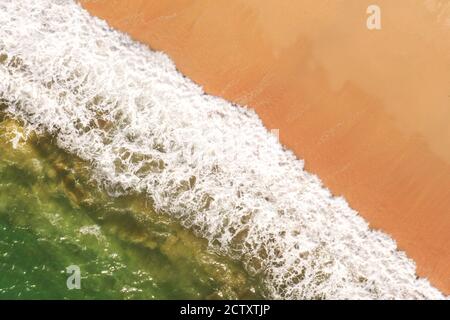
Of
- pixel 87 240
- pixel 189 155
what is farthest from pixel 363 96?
pixel 87 240

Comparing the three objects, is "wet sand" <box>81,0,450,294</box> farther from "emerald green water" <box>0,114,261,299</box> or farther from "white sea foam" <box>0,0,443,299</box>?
"emerald green water" <box>0,114,261,299</box>

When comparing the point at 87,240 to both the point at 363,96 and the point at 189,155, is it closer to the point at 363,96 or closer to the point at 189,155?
the point at 189,155

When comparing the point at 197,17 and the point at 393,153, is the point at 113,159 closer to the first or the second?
the point at 197,17

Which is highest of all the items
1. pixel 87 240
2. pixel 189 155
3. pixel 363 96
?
pixel 363 96

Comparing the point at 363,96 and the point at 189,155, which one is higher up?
the point at 363,96

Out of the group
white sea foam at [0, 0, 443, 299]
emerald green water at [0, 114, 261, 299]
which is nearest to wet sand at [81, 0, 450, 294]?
white sea foam at [0, 0, 443, 299]
